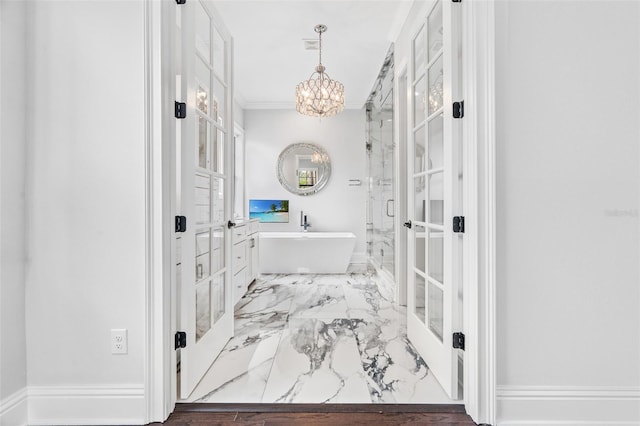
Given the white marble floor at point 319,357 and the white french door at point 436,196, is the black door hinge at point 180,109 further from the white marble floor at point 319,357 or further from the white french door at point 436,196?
the white marble floor at point 319,357

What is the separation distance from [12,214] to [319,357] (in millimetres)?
1741

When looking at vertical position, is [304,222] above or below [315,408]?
above

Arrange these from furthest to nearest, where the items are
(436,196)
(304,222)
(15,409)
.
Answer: (304,222)
(436,196)
(15,409)

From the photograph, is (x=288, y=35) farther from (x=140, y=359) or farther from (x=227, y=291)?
(x=140, y=359)

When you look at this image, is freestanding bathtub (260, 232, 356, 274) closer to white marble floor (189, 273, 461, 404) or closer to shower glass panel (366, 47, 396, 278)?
shower glass panel (366, 47, 396, 278)

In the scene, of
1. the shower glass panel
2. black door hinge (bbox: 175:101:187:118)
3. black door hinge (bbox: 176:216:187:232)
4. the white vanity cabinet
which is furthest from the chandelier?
black door hinge (bbox: 176:216:187:232)

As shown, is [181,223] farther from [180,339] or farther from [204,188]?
[180,339]

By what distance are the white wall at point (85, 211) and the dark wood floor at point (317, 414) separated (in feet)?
0.87

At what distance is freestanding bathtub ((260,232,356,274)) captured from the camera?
4574mm

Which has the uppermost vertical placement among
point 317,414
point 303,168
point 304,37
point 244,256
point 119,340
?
point 304,37

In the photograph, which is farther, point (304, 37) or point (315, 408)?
point (304, 37)

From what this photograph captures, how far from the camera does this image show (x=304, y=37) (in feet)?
11.0

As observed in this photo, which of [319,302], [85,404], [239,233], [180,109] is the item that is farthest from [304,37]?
[85,404]

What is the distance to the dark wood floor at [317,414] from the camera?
1519mm
